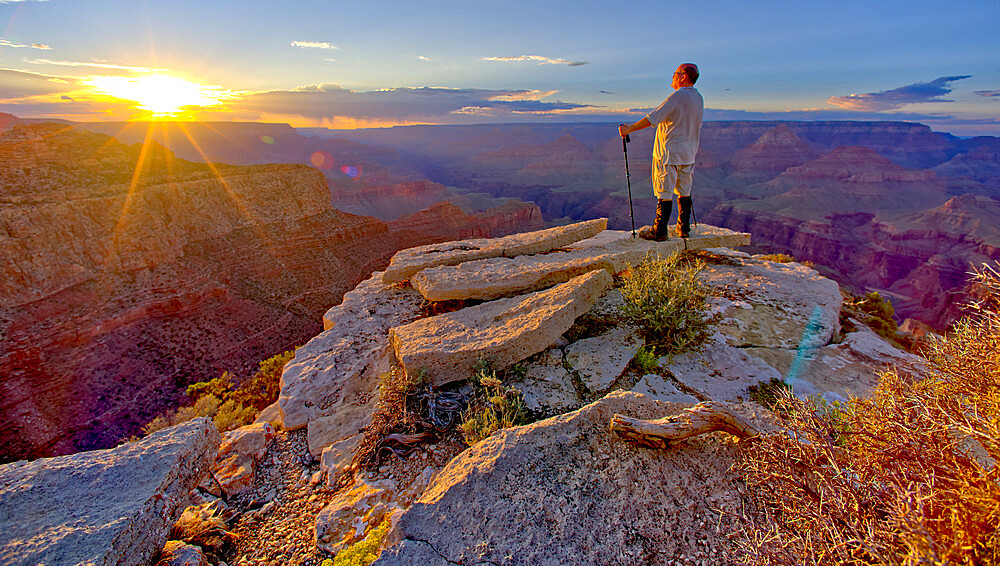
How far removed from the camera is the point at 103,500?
234 cm

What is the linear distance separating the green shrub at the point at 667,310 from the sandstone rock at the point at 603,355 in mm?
185

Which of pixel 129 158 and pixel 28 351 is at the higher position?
pixel 129 158

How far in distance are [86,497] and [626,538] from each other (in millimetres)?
3110

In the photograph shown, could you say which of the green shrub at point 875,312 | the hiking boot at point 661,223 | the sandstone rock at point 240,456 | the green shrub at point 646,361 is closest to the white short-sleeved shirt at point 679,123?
the hiking boot at point 661,223

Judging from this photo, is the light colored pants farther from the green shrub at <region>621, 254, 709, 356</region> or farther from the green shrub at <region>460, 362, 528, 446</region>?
the green shrub at <region>460, 362, 528, 446</region>

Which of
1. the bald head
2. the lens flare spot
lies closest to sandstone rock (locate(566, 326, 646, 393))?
the bald head

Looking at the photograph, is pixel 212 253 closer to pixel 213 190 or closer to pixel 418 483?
pixel 213 190

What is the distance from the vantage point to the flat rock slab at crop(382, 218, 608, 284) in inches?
208

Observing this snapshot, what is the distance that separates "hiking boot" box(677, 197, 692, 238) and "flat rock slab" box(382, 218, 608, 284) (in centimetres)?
104

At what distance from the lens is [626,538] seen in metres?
1.75

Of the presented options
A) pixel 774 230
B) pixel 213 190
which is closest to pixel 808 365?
pixel 213 190

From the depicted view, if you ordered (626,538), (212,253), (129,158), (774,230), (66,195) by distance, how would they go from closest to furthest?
(626,538)
(66,195)
(212,253)
(129,158)
(774,230)

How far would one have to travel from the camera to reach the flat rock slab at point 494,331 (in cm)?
333

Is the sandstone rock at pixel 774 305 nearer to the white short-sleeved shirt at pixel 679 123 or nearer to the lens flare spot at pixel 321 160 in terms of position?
the white short-sleeved shirt at pixel 679 123
